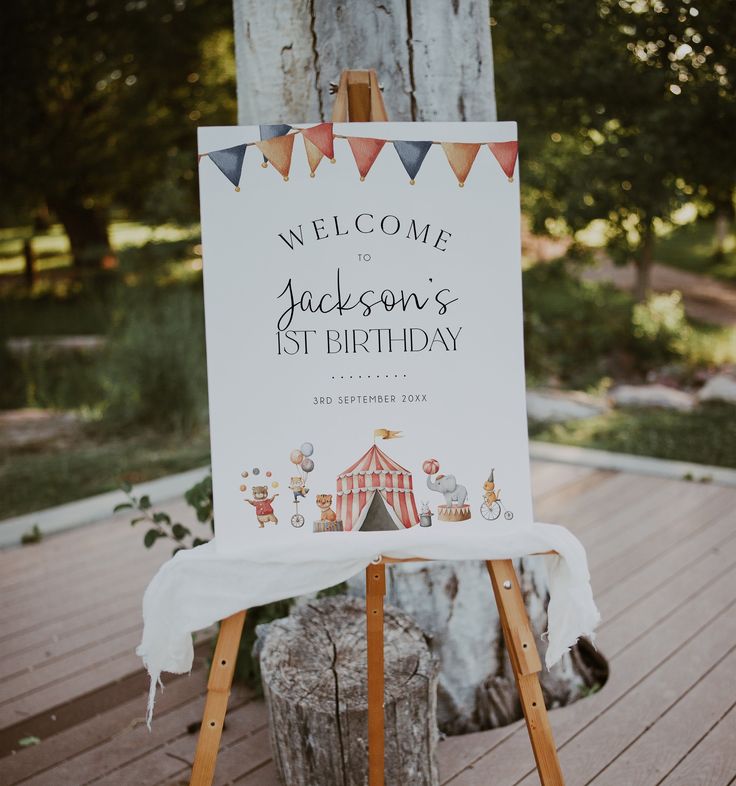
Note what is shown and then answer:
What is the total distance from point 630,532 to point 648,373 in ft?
10.9

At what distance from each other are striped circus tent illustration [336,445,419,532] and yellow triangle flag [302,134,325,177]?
1.75 ft

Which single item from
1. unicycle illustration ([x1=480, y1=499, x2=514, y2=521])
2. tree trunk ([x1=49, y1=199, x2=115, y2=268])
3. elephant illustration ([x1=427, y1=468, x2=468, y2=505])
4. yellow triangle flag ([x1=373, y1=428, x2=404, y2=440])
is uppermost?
tree trunk ([x1=49, y1=199, x2=115, y2=268])

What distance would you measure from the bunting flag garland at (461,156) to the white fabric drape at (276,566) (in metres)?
0.63

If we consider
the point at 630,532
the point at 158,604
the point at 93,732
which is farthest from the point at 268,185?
the point at 630,532

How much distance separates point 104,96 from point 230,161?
8.74 m

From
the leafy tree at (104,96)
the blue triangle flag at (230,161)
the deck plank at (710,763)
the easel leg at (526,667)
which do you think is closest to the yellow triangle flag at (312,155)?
Answer: the blue triangle flag at (230,161)

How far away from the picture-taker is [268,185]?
1553 mm

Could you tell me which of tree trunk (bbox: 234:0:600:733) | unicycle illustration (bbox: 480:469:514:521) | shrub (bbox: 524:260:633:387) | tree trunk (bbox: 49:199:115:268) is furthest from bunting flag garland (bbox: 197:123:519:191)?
tree trunk (bbox: 49:199:115:268)

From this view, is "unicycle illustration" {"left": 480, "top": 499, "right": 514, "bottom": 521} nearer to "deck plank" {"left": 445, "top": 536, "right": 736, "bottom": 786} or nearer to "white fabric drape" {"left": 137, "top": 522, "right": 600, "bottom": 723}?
"white fabric drape" {"left": 137, "top": 522, "right": 600, "bottom": 723}

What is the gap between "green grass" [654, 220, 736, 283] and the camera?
1130 centimetres

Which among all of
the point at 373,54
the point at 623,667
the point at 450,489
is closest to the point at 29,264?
the point at 373,54

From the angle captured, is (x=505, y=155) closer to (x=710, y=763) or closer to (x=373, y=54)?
(x=373, y=54)

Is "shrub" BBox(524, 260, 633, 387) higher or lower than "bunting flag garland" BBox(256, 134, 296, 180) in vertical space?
lower

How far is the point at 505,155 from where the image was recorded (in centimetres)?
156
